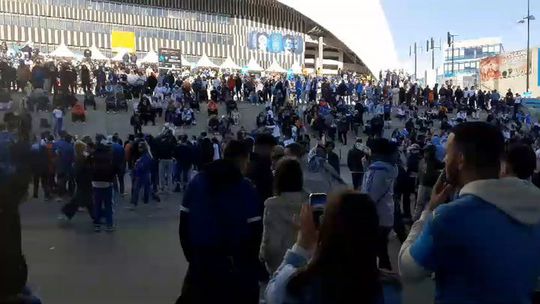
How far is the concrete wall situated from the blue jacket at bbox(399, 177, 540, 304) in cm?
6691

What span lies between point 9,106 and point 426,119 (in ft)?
54.6

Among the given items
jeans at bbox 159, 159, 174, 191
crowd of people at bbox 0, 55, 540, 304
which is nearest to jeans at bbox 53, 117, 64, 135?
jeans at bbox 159, 159, 174, 191

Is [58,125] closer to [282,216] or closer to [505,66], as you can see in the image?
[282,216]

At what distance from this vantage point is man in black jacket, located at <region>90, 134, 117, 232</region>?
12.4 m

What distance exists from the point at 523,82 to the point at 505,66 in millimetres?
3993

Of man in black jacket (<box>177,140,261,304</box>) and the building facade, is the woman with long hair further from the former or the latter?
the building facade

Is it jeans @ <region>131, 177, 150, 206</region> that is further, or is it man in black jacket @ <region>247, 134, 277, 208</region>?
jeans @ <region>131, 177, 150, 206</region>

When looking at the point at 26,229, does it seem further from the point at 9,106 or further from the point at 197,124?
the point at 197,124

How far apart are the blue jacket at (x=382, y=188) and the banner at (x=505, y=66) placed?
6403 centimetres

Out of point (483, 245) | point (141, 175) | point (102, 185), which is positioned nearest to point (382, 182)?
point (483, 245)

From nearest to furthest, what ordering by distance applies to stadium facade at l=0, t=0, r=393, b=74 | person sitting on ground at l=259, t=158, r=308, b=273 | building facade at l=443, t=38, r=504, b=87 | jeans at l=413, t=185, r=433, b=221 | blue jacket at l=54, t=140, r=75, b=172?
person sitting on ground at l=259, t=158, r=308, b=273 < jeans at l=413, t=185, r=433, b=221 < blue jacket at l=54, t=140, r=75, b=172 < stadium facade at l=0, t=0, r=393, b=74 < building facade at l=443, t=38, r=504, b=87

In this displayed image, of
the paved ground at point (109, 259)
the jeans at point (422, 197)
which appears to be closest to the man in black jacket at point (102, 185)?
the paved ground at point (109, 259)

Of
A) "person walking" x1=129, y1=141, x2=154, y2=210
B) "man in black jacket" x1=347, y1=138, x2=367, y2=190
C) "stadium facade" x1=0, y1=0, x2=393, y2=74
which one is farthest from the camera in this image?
"stadium facade" x1=0, y1=0, x2=393, y2=74

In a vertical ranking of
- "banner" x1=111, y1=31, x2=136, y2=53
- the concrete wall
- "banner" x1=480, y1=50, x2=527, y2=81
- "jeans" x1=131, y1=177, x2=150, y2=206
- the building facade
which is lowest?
"jeans" x1=131, y1=177, x2=150, y2=206
